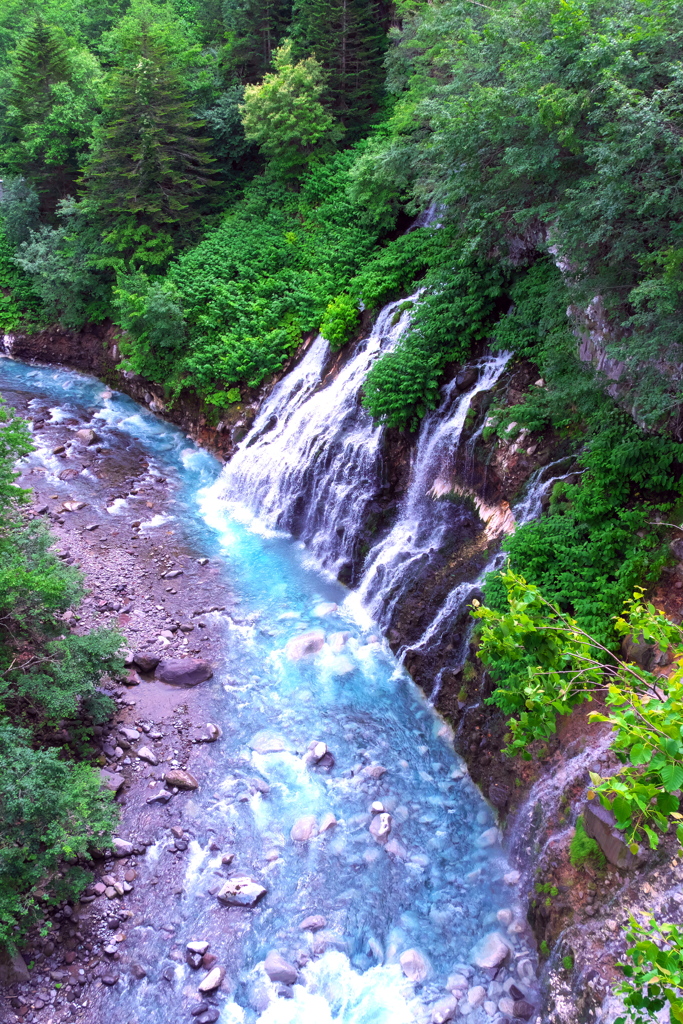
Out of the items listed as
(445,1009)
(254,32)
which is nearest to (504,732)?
(445,1009)

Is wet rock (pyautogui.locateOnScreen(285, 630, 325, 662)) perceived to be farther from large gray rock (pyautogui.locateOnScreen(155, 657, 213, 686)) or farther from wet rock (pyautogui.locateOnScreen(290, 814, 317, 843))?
wet rock (pyautogui.locateOnScreen(290, 814, 317, 843))

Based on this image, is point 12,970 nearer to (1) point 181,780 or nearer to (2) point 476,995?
(1) point 181,780

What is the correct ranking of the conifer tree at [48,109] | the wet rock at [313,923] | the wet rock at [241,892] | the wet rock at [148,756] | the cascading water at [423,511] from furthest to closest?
the conifer tree at [48,109]
the cascading water at [423,511]
the wet rock at [148,756]
the wet rock at [241,892]
the wet rock at [313,923]

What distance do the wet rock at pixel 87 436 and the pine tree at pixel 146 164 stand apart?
562 cm

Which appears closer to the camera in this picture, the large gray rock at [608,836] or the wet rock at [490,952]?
the large gray rock at [608,836]

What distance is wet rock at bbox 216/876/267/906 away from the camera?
306 inches

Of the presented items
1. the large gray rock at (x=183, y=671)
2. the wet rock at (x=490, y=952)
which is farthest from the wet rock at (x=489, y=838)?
the large gray rock at (x=183, y=671)

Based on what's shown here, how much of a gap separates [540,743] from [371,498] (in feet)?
20.9

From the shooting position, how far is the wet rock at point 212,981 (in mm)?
6934

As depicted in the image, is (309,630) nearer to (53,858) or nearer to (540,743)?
(540,743)

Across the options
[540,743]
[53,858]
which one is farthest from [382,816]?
[53,858]

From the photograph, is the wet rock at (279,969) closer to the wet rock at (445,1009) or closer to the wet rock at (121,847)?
the wet rock at (445,1009)

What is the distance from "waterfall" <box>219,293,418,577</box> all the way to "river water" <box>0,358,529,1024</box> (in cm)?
195

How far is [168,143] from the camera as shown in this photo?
21.4 meters
